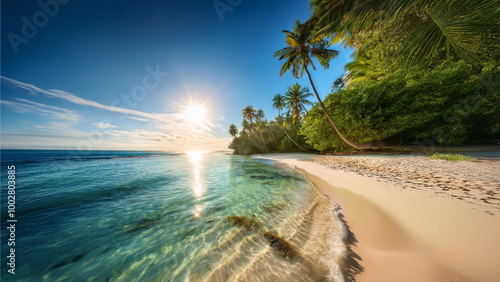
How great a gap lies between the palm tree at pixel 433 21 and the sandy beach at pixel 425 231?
11.9 ft

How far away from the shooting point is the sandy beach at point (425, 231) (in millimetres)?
1752

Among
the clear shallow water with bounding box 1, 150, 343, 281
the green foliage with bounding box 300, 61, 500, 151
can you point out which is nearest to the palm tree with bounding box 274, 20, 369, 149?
the green foliage with bounding box 300, 61, 500, 151

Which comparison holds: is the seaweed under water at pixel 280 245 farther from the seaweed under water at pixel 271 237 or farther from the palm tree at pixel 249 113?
the palm tree at pixel 249 113

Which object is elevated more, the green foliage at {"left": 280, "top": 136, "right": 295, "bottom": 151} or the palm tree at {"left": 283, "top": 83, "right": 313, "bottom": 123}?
the palm tree at {"left": 283, "top": 83, "right": 313, "bottom": 123}

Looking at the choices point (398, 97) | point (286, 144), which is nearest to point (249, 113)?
point (286, 144)

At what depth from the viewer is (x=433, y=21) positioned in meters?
3.60

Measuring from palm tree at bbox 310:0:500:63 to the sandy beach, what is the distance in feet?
11.9

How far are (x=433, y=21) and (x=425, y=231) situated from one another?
5.22 m

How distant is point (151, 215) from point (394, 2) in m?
8.65

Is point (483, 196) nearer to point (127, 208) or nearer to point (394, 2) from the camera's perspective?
point (394, 2)

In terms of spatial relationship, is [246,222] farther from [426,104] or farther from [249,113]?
[249,113]

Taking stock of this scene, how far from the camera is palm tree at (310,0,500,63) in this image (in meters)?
3.02

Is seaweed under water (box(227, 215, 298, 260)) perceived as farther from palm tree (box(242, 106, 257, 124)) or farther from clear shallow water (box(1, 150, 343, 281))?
palm tree (box(242, 106, 257, 124))

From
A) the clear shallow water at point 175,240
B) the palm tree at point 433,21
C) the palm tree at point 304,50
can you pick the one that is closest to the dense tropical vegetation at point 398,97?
the palm tree at point 304,50
